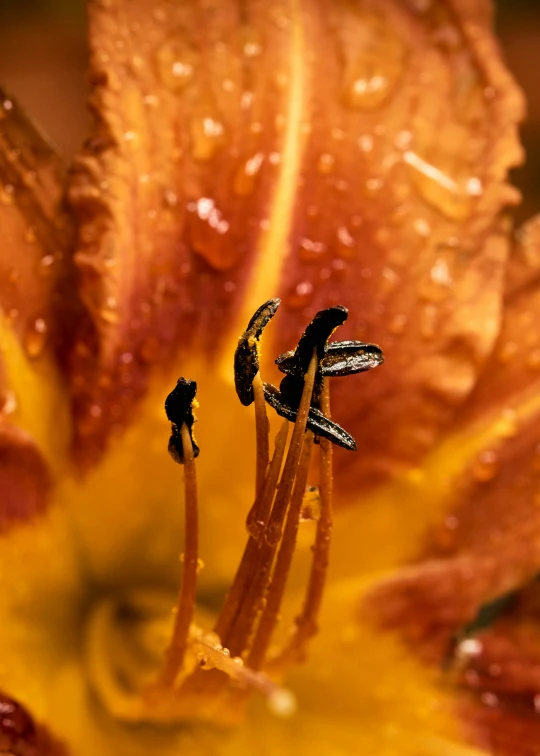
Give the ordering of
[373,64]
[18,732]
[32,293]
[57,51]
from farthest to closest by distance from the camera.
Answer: [57,51] < [373,64] < [32,293] < [18,732]

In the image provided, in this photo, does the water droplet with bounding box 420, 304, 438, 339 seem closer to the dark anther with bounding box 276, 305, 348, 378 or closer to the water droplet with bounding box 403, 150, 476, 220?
the water droplet with bounding box 403, 150, 476, 220

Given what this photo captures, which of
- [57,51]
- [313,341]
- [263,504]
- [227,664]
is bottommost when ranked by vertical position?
[227,664]

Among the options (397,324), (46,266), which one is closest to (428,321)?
(397,324)

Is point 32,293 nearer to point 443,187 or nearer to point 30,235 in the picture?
point 30,235

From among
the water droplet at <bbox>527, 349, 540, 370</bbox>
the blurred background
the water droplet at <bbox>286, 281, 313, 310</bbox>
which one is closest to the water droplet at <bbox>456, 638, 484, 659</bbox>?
the water droplet at <bbox>527, 349, 540, 370</bbox>

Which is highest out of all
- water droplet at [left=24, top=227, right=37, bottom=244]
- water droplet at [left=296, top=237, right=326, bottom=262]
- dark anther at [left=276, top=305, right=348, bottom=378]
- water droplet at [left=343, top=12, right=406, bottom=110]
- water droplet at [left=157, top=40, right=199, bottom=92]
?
water droplet at [left=343, top=12, right=406, bottom=110]

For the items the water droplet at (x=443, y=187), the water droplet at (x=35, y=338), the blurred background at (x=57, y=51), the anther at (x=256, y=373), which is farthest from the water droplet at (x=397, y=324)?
the blurred background at (x=57, y=51)

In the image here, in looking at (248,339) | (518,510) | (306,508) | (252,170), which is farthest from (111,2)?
(518,510)
